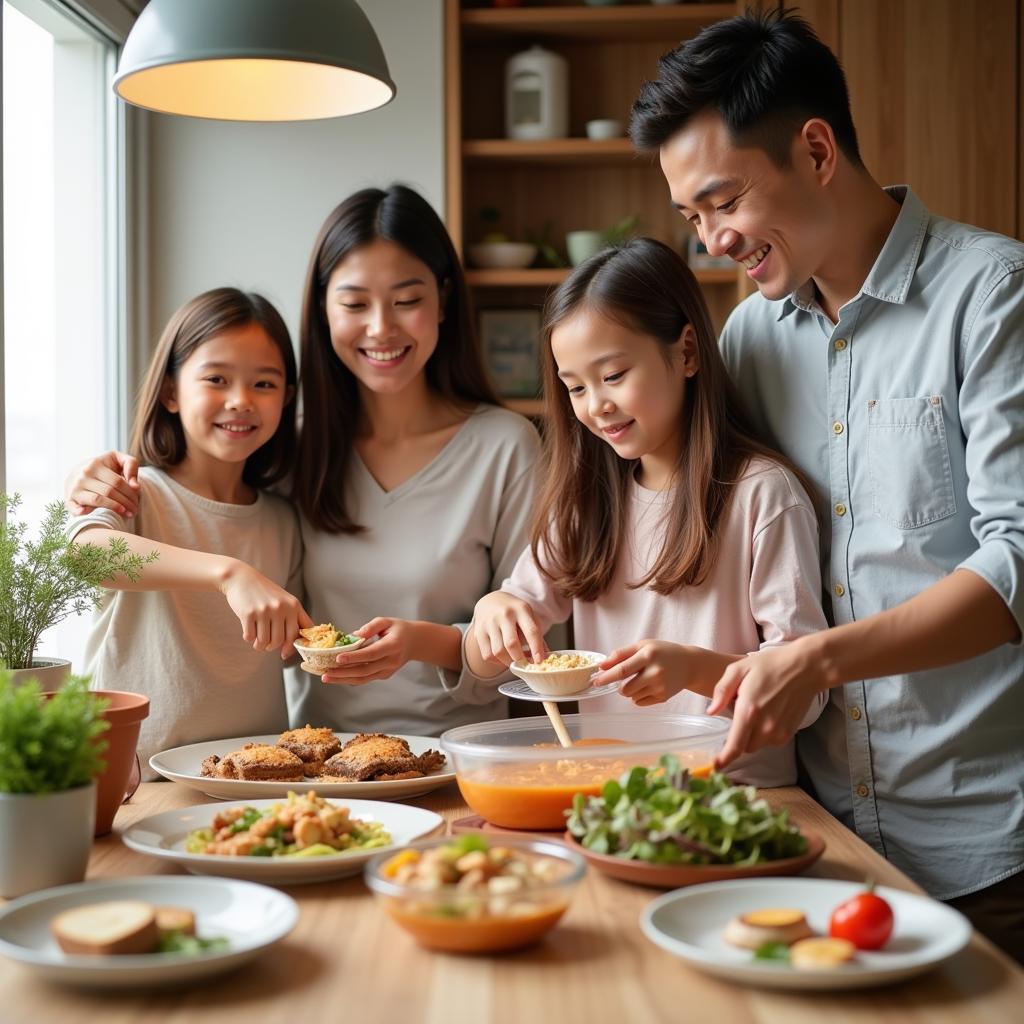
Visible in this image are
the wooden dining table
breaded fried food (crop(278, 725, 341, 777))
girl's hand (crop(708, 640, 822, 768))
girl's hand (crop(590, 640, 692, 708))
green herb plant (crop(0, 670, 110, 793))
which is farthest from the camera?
breaded fried food (crop(278, 725, 341, 777))

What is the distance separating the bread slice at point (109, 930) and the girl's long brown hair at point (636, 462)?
3.47 ft

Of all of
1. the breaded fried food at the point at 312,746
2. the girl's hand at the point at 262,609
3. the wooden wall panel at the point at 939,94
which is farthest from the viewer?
the wooden wall panel at the point at 939,94

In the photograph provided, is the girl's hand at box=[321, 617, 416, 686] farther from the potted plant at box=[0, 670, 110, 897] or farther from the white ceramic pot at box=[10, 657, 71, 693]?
the potted plant at box=[0, 670, 110, 897]

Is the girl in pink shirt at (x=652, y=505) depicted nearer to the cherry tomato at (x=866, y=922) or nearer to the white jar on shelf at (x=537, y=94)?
the cherry tomato at (x=866, y=922)

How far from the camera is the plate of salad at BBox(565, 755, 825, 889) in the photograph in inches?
49.1

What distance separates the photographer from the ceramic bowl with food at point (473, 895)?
108 cm

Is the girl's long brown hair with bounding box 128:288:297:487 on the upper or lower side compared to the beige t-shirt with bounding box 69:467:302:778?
upper

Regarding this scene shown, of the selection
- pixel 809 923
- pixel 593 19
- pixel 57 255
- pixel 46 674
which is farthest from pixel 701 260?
pixel 809 923

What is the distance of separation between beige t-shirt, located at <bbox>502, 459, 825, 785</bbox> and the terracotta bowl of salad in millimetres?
383

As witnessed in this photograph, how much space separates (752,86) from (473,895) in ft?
4.10

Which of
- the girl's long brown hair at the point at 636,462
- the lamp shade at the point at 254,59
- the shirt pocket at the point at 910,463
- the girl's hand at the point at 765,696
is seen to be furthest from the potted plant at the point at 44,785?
the shirt pocket at the point at 910,463

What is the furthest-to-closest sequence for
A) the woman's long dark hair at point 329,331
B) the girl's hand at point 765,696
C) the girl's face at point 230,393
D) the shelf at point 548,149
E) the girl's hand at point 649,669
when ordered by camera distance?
the shelf at point 548,149 < the woman's long dark hair at point 329,331 < the girl's face at point 230,393 < the girl's hand at point 649,669 < the girl's hand at point 765,696

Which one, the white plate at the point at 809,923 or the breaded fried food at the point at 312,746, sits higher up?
the breaded fried food at the point at 312,746

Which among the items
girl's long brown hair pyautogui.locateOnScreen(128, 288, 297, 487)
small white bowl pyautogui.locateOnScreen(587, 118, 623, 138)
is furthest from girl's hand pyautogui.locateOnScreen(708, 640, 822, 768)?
small white bowl pyautogui.locateOnScreen(587, 118, 623, 138)
